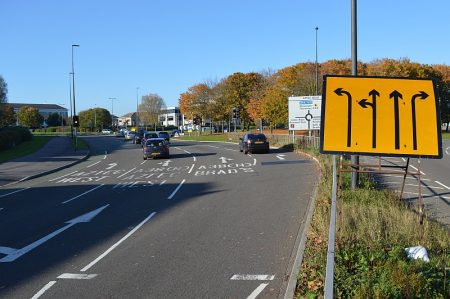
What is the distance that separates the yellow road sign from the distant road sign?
30.6 meters

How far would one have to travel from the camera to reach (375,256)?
260 inches

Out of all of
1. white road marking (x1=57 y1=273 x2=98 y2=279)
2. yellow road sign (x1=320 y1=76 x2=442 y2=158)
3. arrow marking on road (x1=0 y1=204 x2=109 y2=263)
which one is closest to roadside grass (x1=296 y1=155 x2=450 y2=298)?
yellow road sign (x1=320 y1=76 x2=442 y2=158)

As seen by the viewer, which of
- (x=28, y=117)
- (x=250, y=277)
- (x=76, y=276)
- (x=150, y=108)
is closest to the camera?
(x=250, y=277)

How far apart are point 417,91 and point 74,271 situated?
6146 millimetres

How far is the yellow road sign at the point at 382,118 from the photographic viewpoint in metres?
8.38

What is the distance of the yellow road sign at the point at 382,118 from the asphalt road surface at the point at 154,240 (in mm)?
2093

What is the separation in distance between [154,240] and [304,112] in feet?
101

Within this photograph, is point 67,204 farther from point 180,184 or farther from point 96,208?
point 180,184

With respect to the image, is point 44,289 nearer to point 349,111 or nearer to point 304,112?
point 349,111

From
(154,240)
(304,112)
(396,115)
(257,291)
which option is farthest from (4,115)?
(257,291)

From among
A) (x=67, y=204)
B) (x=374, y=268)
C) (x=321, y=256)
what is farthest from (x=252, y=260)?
(x=67, y=204)

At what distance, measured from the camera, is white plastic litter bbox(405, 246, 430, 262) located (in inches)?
266

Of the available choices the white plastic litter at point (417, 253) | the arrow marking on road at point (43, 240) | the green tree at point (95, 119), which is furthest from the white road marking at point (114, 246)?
the green tree at point (95, 119)

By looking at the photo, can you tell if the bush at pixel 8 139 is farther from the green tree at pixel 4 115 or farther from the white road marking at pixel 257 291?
the white road marking at pixel 257 291
